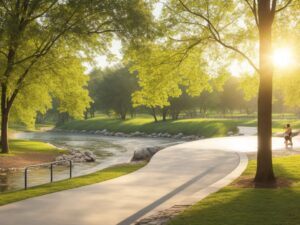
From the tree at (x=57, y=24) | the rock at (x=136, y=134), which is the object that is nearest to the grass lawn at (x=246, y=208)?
the tree at (x=57, y=24)

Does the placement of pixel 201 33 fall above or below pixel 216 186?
above

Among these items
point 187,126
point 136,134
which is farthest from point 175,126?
point 136,134

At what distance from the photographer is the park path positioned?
10.8 m

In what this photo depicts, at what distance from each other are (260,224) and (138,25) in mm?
16190

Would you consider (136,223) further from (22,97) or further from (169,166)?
(22,97)

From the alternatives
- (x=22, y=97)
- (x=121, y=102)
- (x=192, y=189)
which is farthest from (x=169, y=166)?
(x=121, y=102)

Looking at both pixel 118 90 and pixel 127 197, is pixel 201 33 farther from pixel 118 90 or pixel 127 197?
pixel 118 90

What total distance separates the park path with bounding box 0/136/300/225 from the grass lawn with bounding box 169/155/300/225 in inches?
30.2

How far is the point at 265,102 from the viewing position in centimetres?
1546

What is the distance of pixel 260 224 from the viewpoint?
9.44 m

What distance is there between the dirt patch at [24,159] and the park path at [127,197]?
9.87 m

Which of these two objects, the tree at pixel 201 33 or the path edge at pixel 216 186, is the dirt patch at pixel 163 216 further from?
the tree at pixel 201 33

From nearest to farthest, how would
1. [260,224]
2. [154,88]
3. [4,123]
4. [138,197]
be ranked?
[260,224]
[138,197]
[154,88]
[4,123]

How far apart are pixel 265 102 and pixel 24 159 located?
19183 millimetres
